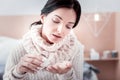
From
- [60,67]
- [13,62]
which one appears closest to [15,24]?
[13,62]

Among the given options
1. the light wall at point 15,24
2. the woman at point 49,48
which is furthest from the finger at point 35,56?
the light wall at point 15,24

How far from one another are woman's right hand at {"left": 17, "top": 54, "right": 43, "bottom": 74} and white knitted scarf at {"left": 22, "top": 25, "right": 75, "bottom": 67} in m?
0.02

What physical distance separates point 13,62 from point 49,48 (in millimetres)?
160

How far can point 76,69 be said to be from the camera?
31.6 inches

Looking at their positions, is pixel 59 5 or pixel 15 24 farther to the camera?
pixel 15 24

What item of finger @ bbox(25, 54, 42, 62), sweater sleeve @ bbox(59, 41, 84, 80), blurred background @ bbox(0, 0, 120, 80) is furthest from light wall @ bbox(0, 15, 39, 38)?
sweater sleeve @ bbox(59, 41, 84, 80)

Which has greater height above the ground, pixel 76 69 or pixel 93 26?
pixel 93 26

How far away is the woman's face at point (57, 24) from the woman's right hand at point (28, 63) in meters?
0.09

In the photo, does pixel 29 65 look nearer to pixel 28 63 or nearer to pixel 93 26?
pixel 28 63

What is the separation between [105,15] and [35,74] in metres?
0.43

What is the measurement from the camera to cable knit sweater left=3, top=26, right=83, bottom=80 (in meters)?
0.74

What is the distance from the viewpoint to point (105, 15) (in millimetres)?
880

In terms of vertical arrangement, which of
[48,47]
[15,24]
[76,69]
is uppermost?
[15,24]

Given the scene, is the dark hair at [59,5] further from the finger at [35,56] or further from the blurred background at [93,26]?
the finger at [35,56]
